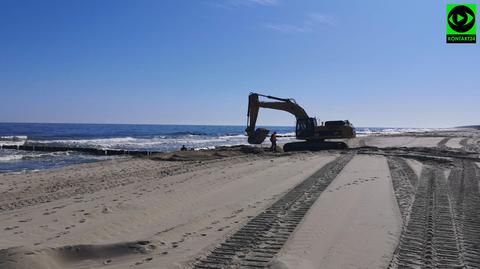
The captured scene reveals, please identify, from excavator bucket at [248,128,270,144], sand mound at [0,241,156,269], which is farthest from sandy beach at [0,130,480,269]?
excavator bucket at [248,128,270,144]

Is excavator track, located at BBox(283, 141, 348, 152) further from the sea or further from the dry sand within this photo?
the dry sand

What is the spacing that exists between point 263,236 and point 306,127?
23.1m

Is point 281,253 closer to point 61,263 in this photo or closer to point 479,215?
point 61,263

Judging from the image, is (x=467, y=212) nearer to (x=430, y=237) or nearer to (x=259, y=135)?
(x=430, y=237)

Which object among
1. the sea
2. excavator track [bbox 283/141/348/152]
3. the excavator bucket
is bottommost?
the sea

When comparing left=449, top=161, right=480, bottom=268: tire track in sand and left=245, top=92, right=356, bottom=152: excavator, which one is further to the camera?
left=245, top=92, right=356, bottom=152: excavator

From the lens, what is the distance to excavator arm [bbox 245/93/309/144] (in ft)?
90.8

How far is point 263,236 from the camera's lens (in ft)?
22.4

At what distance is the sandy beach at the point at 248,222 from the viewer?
5.82m

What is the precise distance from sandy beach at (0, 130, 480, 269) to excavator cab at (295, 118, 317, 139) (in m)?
15.0

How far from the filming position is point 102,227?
7652 millimetres

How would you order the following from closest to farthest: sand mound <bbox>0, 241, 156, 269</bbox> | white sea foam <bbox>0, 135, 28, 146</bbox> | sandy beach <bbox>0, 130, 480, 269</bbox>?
sand mound <bbox>0, 241, 156, 269</bbox> → sandy beach <bbox>0, 130, 480, 269</bbox> → white sea foam <bbox>0, 135, 28, 146</bbox>

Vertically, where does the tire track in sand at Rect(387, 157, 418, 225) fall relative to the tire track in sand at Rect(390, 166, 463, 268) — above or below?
above

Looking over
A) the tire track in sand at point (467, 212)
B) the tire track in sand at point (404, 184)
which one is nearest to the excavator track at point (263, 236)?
the tire track in sand at point (404, 184)
